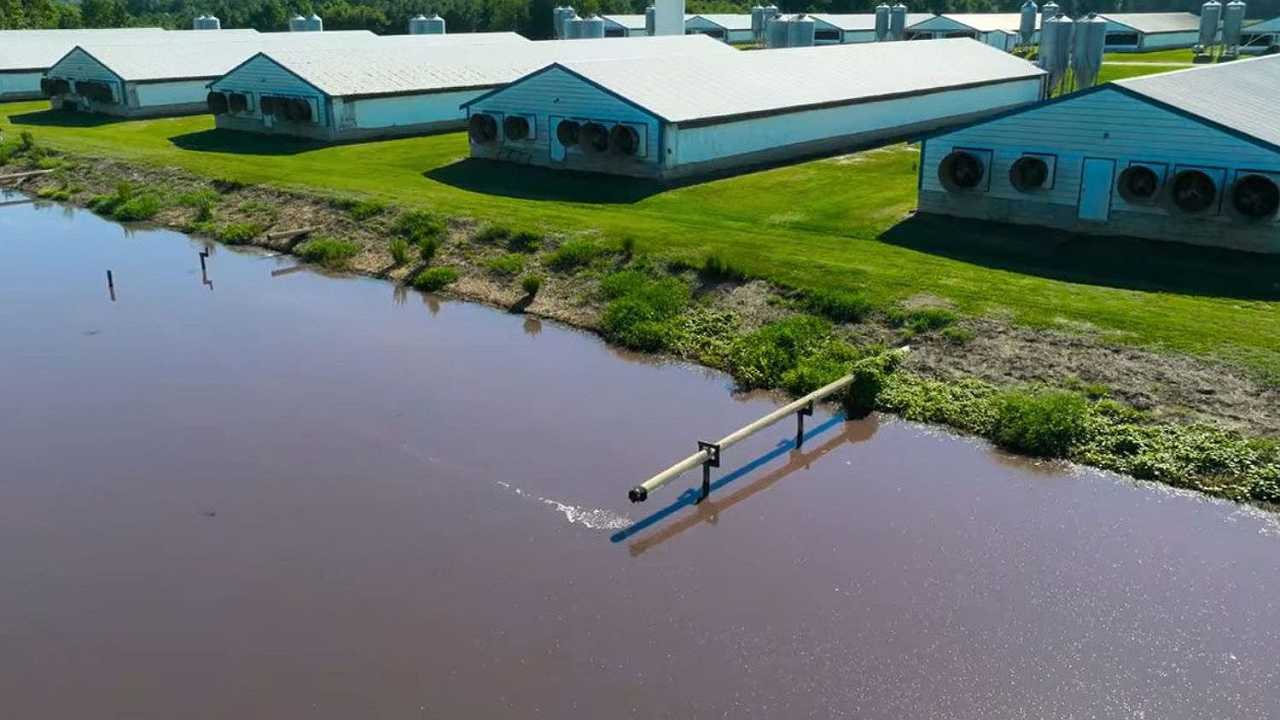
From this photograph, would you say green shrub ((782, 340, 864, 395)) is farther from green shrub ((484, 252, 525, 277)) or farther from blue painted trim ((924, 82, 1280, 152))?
blue painted trim ((924, 82, 1280, 152))

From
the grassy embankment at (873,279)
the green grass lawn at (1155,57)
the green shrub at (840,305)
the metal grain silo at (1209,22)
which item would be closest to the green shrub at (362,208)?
the grassy embankment at (873,279)

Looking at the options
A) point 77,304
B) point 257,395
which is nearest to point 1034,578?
point 257,395

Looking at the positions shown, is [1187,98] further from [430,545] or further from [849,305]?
[430,545]

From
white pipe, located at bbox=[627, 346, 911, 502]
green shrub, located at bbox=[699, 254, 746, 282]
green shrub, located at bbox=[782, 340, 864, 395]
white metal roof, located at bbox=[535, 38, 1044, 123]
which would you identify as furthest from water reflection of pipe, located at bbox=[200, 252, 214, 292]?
white pipe, located at bbox=[627, 346, 911, 502]

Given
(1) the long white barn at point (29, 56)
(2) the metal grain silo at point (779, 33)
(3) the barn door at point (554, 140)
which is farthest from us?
(1) the long white barn at point (29, 56)

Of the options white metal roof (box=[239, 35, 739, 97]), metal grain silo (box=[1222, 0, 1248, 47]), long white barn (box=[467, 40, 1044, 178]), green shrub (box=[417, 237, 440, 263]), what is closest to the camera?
green shrub (box=[417, 237, 440, 263])

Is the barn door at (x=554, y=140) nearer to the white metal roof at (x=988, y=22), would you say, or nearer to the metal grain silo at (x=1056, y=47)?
the metal grain silo at (x=1056, y=47)

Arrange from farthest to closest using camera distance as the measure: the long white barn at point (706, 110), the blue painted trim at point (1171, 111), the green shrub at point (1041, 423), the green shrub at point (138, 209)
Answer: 1. the green shrub at point (138, 209)
2. the long white barn at point (706, 110)
3. the blue painted trim at point (1171, 111)
4. the green shrub at point (1041, 423)

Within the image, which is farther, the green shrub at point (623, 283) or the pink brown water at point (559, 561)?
the green shrub at point (623, 283)
